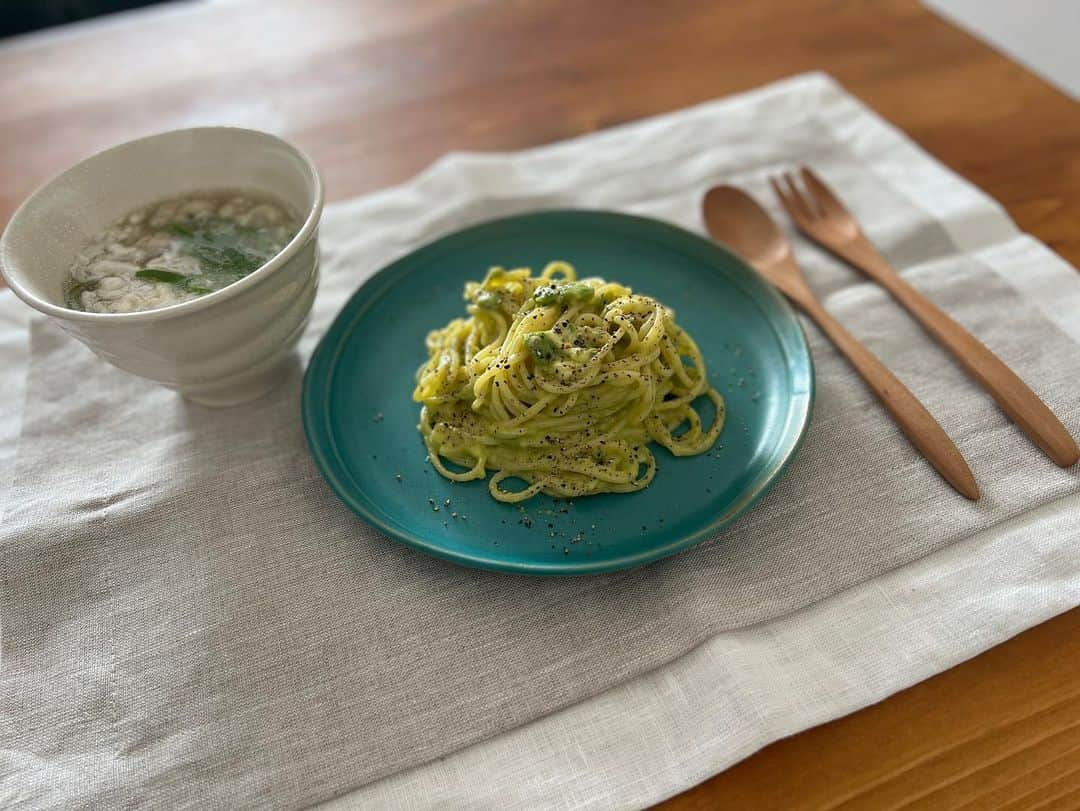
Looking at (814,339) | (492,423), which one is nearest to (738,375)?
(814,339)

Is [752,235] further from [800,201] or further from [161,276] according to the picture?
[161,276]

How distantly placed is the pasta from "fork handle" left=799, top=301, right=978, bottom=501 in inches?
14.4

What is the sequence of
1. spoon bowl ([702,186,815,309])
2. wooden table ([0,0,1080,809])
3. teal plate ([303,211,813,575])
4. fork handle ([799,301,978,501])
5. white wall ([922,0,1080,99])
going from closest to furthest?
1. teal plate ([303,211,813,575])
2. fork handle ([799,301,978,501])
3. spoon bowl ([702,186,815,309])
4. wooden table ([0,0,1080,809])
5. white wall ([922,0,1080,99])

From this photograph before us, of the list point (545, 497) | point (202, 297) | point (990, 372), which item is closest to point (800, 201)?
point (990, 372)

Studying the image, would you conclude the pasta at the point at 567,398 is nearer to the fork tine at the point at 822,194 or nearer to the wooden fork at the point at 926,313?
the wooden fork at the point at 926,313

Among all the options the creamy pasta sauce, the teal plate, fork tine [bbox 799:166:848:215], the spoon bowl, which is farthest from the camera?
fork tine [bbox 799:166:848:215]

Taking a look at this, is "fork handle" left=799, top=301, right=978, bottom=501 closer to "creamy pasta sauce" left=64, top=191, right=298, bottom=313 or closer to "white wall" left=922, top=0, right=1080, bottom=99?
"creamy pasta sauce" left=64, top=191, right=298, bottom=313

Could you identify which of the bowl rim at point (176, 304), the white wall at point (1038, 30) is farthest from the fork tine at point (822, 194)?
the white wall at point (1038, 30)

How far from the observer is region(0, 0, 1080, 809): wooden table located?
2.71 meters

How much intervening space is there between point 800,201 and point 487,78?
1.32 m

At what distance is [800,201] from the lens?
2455mm

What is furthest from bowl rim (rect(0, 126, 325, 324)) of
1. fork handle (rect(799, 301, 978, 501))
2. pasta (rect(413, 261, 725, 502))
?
fork handle (rect(799, 301, 978, 501))

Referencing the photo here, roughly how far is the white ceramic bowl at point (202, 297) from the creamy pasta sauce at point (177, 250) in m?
0.03

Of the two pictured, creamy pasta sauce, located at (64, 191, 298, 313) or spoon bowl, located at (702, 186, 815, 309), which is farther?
spoon bowl, located at (702, 186, 815, 309)
